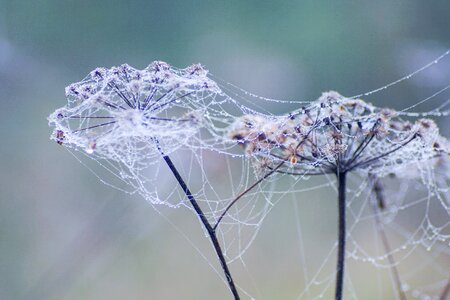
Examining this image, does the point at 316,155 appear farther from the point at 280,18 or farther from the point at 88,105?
the point at 280,18

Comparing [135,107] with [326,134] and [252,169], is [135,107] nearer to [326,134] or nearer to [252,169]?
[326,134]

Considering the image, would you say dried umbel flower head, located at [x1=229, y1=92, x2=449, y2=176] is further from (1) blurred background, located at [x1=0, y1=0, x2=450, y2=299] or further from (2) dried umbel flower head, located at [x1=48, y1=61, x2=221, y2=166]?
(1) blurred background, located at [x1=0, y1=0, x2=450, y2=299]

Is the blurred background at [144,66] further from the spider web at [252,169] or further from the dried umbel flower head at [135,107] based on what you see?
the dried umbel flower head at [135,107]

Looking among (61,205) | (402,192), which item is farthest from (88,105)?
(402,192)

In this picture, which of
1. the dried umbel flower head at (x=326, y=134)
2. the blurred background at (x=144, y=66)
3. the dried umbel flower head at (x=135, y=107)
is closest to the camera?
the dried umbel flower head at (x=135, y=107)

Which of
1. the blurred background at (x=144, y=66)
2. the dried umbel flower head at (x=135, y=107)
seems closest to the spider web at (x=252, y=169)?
the dried umbel flower head at (x=135, y=107)
